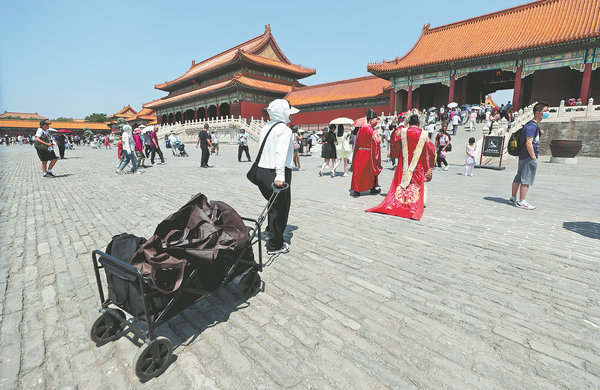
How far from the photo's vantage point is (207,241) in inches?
73.9

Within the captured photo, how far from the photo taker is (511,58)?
18.5 meters

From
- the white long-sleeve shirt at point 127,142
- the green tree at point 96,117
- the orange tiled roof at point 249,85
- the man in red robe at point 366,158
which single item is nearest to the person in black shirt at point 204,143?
the white long-sleeve shirt at point 127,142

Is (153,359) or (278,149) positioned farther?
(278,149)

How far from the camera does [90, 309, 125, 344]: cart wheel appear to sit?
6.42ft

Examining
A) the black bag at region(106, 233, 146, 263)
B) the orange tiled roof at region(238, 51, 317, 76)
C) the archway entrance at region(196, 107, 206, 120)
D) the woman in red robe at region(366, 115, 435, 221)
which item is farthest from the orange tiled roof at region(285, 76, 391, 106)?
the black bag at region(106, 233, 146, 263)

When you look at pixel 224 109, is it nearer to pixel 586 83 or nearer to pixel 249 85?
pixel 249 85

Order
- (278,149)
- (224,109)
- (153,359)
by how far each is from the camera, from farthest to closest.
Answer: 1. (224,109)
2. (278,149)
3. (153,359)

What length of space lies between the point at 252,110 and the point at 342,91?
9374 millimetres

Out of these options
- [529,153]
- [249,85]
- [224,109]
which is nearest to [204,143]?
[529,153]

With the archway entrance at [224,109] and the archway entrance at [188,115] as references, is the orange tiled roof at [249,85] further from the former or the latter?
the archway entrance at [188,115]

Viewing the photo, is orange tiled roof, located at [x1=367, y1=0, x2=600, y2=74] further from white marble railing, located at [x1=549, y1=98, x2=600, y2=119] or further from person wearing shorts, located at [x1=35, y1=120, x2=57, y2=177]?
person wearing shorts, located at [x1=35, y1=120, x2=57, y2=177]

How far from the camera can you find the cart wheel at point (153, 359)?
1.66 m

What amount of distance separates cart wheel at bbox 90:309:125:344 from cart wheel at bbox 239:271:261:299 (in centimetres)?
84

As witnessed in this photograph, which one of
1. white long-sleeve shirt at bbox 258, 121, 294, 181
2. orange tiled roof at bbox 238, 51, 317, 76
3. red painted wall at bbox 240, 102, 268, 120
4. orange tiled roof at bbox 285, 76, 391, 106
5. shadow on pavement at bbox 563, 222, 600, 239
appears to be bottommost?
shadow on pavement at bbox 563, 222, 600, 239
